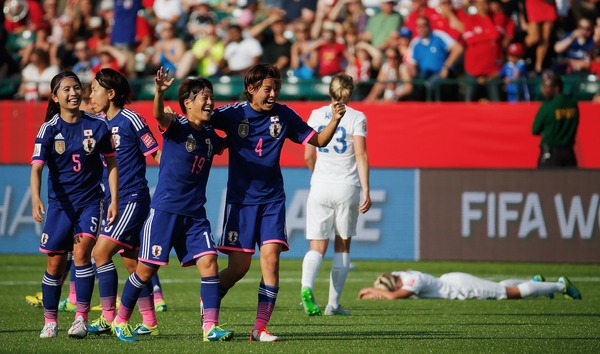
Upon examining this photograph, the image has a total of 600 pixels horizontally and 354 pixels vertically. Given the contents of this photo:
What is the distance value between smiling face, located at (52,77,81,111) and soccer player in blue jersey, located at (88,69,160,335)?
0.41 m

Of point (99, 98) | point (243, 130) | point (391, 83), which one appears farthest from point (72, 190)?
point (391, 83)

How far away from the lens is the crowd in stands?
63.2 ft

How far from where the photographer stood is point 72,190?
8.74 m

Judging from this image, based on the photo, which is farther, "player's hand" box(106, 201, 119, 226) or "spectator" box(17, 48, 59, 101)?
"spectator" box(17, 48, 59, 101)

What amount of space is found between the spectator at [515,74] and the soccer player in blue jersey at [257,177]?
34.1ft

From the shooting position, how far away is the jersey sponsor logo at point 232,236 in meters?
8.70

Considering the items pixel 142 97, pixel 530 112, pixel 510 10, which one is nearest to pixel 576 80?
pixel 530 112

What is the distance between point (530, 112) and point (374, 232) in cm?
333

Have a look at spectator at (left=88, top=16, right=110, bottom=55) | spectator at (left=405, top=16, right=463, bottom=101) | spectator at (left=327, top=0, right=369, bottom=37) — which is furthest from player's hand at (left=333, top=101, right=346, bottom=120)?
spectator at (left=88, top=16, right=110, bottom=55)

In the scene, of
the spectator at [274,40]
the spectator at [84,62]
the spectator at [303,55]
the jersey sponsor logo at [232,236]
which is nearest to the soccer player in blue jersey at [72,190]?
the jersey sponsor logo at [232,236]

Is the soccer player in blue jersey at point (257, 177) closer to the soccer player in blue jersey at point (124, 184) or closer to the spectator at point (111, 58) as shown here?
the soccer player in blue jersey at point (124, 184)

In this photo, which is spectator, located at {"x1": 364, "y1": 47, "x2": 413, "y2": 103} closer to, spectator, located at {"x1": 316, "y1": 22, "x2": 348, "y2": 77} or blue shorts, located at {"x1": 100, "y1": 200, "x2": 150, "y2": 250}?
spectator, located at {"x1": 316, "y1": 22, "x2": 348, "y2": 77}

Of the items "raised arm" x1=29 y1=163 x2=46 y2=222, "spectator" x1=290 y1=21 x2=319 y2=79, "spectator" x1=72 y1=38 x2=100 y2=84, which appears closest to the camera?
"raised arm" x1=29 y1=163 x2=46 y2=222

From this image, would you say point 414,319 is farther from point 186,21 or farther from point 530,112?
point 186,21
